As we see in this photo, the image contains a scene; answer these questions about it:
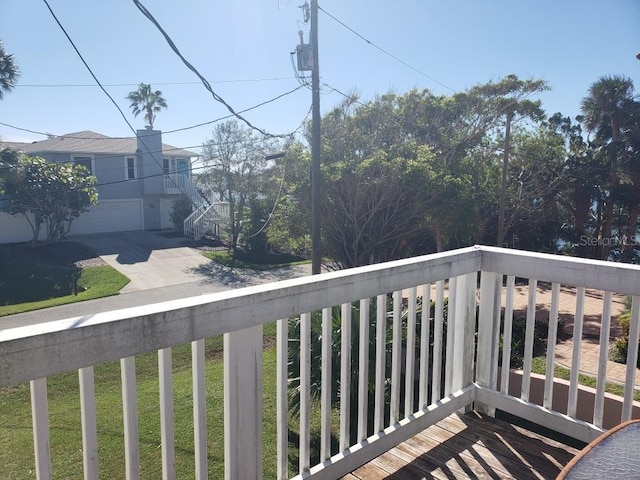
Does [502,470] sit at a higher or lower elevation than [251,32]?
lower

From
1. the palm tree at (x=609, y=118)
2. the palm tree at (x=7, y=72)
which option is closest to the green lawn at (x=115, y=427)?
the palm tree at (x=7, y=72)

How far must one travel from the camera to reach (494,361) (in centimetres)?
240

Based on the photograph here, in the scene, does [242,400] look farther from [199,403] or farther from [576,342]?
[576,342]

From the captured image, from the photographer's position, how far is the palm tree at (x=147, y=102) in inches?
1092

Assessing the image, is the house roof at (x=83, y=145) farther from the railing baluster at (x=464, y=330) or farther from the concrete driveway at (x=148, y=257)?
the railing baluster at (x=464, y=330)

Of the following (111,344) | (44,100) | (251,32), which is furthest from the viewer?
(44,100)

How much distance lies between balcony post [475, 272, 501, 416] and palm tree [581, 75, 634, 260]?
53.8 feet

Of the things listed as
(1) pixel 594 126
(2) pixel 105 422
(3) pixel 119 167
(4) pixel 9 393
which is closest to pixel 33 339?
(2) pixel 105 422

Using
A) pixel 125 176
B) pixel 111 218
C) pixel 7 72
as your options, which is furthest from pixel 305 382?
pixel 125 176

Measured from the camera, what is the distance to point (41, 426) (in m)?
1.03

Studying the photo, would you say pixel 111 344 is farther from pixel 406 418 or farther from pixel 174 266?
pixel 174 266

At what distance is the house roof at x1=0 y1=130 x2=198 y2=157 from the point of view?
22.5 meters

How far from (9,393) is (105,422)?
8.41ft

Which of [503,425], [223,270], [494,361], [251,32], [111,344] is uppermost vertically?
[251,32]
